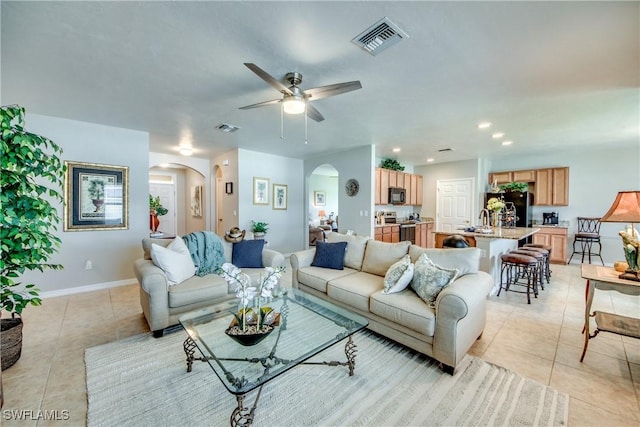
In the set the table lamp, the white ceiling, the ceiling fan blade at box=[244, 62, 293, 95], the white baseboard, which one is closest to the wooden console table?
the table lamp

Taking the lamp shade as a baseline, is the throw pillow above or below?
below

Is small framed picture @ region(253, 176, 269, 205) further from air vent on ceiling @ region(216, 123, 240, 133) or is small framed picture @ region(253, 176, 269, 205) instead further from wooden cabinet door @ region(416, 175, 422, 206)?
wooden cabinet door @ region(416, 175, 422, 206)

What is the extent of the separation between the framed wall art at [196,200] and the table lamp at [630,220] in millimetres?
8275

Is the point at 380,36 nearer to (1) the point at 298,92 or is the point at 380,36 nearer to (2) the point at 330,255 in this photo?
(1) the point at 298,92

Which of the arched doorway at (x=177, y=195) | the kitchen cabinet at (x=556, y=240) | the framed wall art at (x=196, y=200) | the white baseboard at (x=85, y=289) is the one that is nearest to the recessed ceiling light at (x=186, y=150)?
the framed wall art at (x=196, y=200)

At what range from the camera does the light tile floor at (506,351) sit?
5.65 ft

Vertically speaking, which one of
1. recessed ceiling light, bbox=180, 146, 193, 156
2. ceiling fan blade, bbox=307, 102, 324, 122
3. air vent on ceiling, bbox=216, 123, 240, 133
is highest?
air vent on ceiling, bbox=216, 123, 240, 133

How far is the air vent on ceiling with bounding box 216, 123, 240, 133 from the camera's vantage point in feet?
13.1

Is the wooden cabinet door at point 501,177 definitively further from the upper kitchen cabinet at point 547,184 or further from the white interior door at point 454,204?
the white interior door at point 454,204

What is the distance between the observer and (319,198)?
1038 cm

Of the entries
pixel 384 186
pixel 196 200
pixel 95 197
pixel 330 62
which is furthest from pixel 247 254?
pixel 196 200

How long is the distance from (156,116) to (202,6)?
2472 mm

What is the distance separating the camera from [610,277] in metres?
2.10

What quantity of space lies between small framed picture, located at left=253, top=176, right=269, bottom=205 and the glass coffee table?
3797 mm
